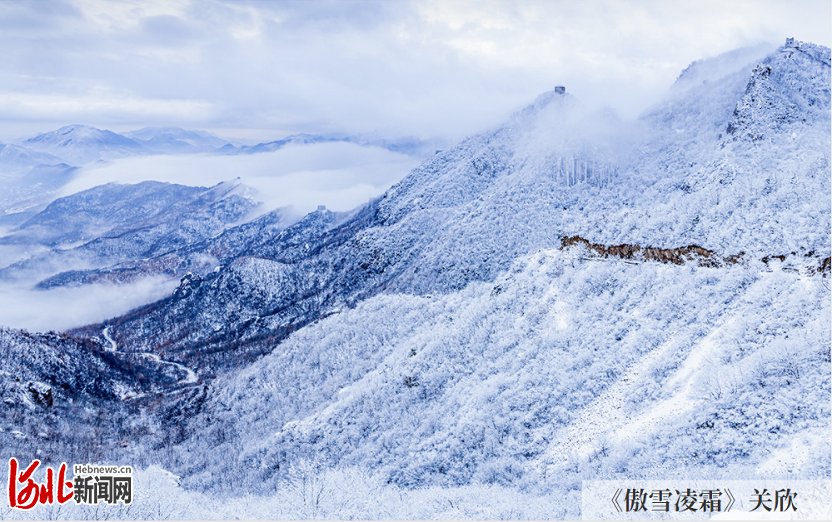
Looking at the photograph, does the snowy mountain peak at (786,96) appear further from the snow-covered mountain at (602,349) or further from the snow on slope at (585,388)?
the snow on slope at (585,388)

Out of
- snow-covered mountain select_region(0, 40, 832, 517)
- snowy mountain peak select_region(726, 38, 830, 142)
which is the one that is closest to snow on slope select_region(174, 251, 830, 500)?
snow-covered mountain select_region(0, 40, 832, 517)

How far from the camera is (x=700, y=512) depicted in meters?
25.4

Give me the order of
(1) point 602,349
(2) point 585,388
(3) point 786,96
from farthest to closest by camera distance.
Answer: (3) point 786,96
(1) point 602,349
(2) point 585,388

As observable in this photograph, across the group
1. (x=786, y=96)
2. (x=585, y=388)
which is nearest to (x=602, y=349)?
(x=585, y=388)

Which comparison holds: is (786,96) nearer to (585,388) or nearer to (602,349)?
(602,349)

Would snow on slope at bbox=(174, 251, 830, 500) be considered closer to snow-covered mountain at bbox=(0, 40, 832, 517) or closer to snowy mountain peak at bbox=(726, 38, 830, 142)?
snow-covered mountain at bbox=(0, 40, 832, 517)

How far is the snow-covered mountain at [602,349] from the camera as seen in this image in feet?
112

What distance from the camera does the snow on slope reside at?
107 ft

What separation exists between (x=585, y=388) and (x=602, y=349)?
15.1 ft

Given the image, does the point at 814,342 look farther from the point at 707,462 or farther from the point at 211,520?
the point at 211,520

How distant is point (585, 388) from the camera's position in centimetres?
4300

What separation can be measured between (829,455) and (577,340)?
23.0 metres

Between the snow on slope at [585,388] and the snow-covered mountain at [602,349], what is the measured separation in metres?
0.16

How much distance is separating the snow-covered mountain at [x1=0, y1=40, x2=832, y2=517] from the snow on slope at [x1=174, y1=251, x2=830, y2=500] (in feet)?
0.54
